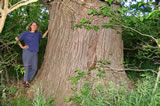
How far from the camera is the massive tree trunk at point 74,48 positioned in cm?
380

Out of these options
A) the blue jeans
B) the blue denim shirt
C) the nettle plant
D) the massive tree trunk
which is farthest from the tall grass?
the blue denim shirt

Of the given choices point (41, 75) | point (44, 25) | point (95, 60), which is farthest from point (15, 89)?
point (44, 25)

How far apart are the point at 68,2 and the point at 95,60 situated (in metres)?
1.33

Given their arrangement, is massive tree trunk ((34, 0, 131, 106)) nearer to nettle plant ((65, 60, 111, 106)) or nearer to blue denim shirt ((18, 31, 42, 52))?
nettle plant ((65, 60, 111, 106))

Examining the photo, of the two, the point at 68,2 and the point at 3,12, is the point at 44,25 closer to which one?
the point at 68,2

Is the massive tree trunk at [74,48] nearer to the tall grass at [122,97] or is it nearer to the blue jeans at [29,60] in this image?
the tall grass at [122,97]

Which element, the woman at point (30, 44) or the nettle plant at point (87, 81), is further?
the woman at point (30, 44)

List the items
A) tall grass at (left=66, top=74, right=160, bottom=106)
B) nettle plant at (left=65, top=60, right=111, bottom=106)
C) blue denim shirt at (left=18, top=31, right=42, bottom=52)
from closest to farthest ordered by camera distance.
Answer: tall grass at (left=66, top=74, right=160, bottom=106), nettle plant at (left=65, top=60, right=111, bottom=106), blue denim shirt at (left=18, top=31, right=42, bottom=52)

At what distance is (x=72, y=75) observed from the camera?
150 inches

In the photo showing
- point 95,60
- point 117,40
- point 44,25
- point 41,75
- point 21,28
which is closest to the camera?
point 95,60

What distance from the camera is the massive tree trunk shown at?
3.80m

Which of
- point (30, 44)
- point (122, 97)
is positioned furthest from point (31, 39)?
point (122, 97)

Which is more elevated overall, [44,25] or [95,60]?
[44,25]

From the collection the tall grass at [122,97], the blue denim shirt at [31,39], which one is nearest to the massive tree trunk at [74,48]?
the tall grass at [122,97]
